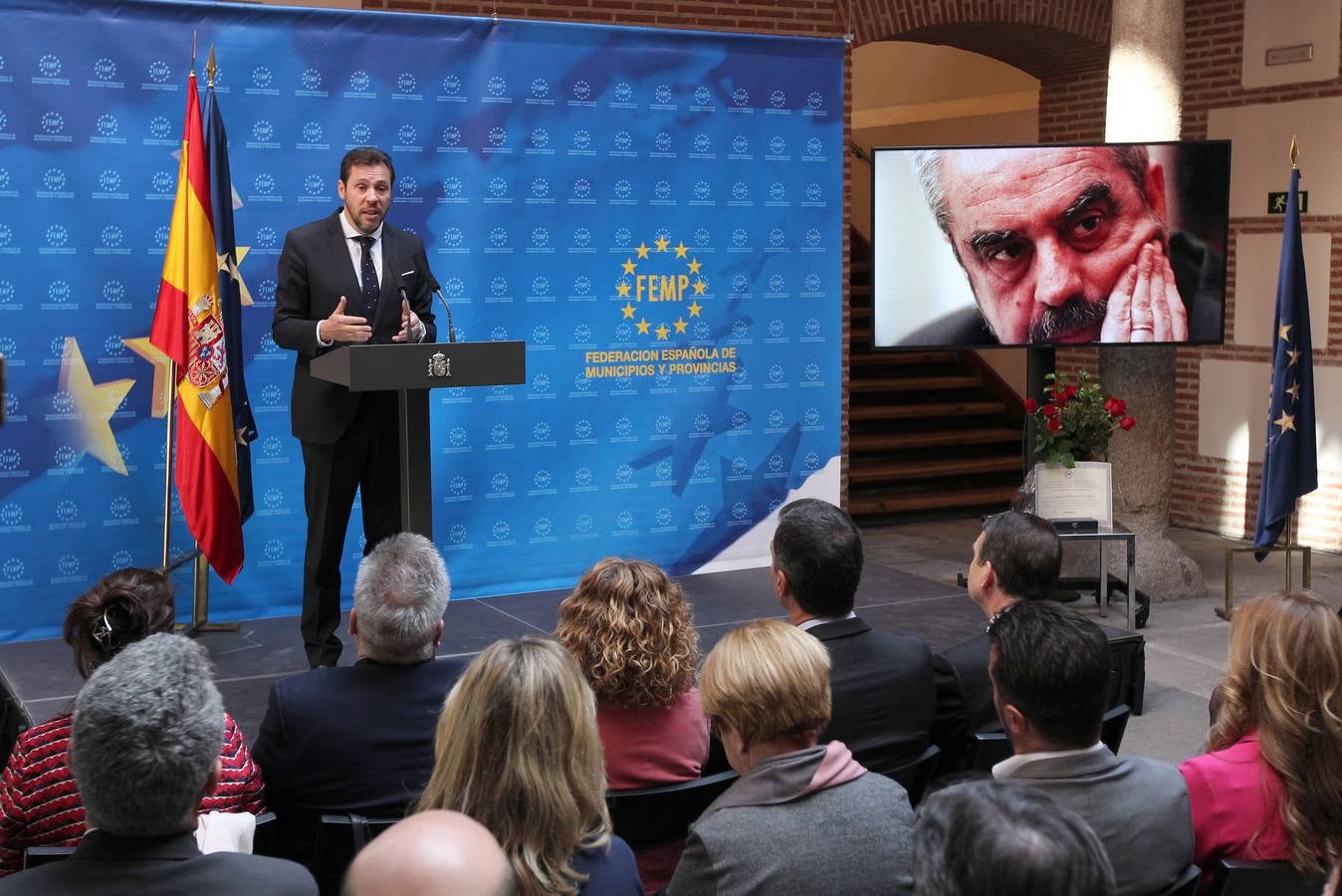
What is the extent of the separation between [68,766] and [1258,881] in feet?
6.00

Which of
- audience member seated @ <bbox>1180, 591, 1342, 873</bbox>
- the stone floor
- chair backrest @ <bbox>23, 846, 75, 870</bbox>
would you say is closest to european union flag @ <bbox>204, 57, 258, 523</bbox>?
chair backrest @ <bbox>23, 846, 75, 870</bbox>

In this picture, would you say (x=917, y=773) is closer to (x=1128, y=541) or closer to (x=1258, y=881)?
(x=1258, y=881)

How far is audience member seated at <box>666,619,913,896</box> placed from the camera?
1979 millimetres

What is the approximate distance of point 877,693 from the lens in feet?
9.41

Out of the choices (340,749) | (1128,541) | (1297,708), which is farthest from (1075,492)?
(340,749)

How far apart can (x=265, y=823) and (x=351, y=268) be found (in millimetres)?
2494

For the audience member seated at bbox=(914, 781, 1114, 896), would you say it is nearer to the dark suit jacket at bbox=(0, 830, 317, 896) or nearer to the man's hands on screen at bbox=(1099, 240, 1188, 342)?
the dark suit jacket at bbox=(0, 830, 317, 896)

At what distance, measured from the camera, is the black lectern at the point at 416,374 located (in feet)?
12.0

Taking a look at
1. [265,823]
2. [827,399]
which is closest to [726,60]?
→ [827,399]

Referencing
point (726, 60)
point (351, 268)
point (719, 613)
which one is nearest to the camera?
point (351, 268)

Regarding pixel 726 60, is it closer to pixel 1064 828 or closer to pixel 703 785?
pixel 703 785

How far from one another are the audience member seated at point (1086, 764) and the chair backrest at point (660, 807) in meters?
0.57

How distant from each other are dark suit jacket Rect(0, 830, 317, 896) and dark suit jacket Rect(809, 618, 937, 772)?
1.29 metres

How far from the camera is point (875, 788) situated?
6.81 feet
